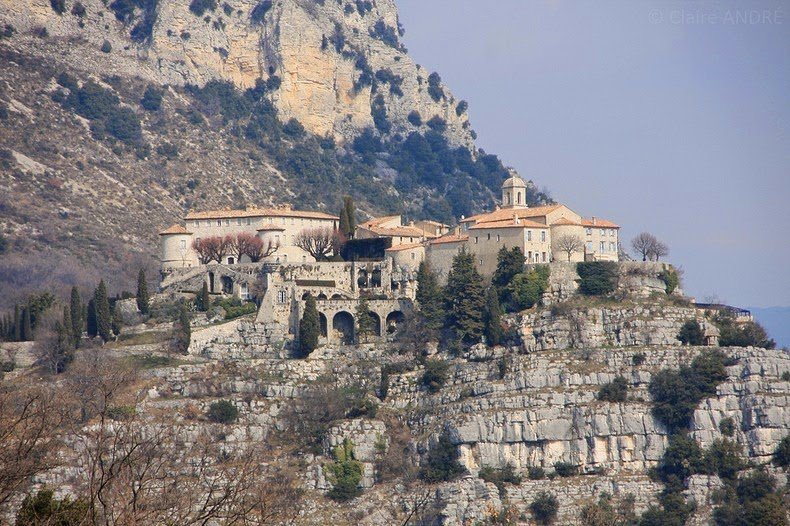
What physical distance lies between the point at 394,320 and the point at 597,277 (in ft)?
39.9

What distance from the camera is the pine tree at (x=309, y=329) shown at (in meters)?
91.2

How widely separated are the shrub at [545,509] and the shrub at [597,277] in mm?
13864

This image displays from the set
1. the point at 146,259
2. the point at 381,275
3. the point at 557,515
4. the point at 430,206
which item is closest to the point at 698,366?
the point at 557,515

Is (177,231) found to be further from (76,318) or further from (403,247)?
(403,247)

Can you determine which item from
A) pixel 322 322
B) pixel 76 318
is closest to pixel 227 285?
pixel 322 322

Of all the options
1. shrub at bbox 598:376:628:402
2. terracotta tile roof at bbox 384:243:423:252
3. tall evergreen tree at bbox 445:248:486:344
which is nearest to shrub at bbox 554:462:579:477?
shrub at bbox 598:376:628:402

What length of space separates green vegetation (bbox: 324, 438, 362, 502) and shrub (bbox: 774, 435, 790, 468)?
68.5 feet

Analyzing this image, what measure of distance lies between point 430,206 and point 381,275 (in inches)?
2365

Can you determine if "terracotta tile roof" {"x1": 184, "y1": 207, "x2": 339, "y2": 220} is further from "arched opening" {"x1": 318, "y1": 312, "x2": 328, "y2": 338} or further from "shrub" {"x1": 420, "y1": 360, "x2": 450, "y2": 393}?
"shrub" {"x1": 420, "y1": 360, "x2": 450, "y2": 393}

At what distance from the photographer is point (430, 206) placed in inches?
6176

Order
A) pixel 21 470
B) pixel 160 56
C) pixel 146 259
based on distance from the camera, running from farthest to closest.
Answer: pixel 160 56 → pixel 146 259 → pixel 21 470

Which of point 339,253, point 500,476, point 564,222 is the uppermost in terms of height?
point 564,222

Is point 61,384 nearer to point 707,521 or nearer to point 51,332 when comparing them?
point 51,332

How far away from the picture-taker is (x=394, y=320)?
312ft
